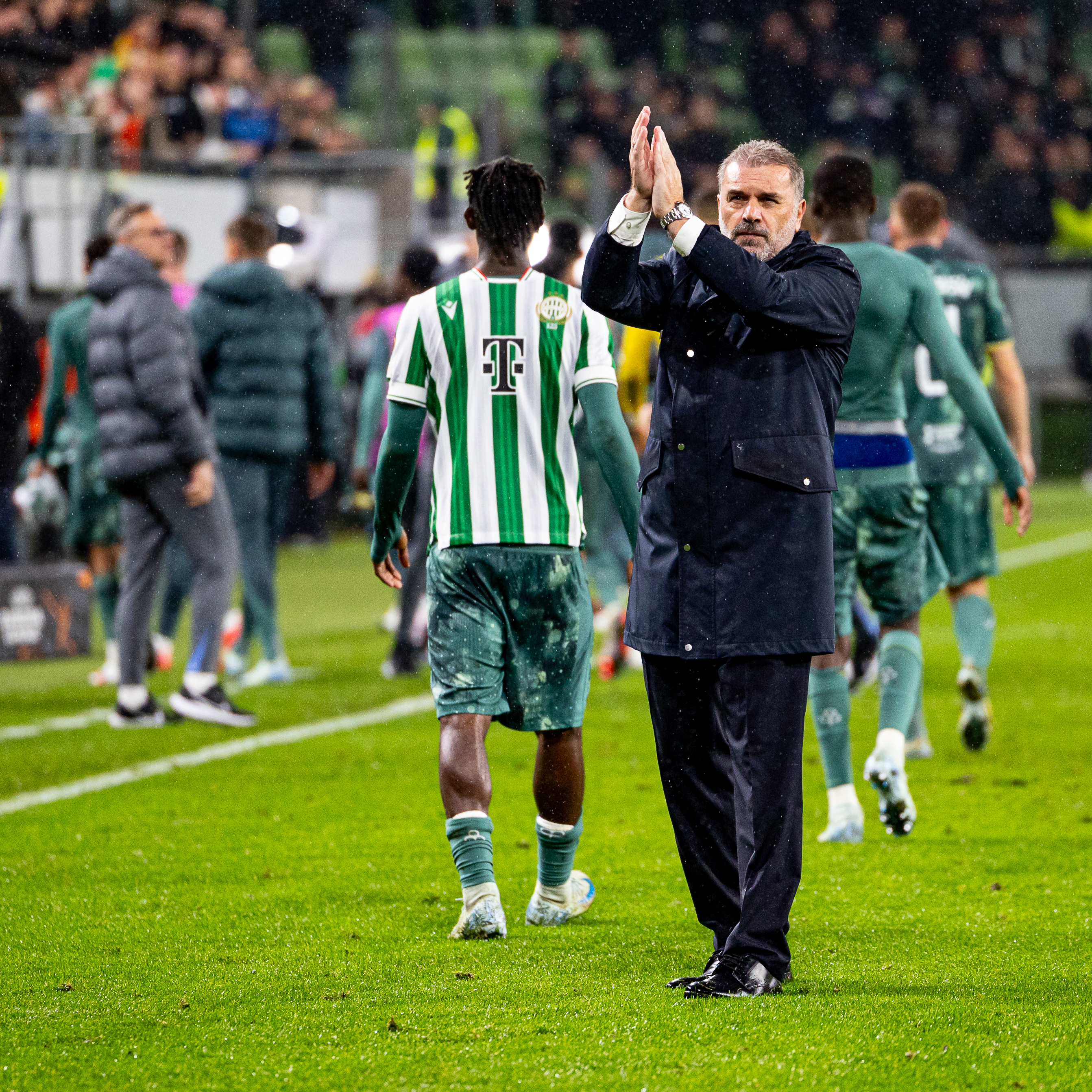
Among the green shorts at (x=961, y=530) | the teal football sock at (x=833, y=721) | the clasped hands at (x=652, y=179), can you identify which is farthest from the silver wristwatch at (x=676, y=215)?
the green shorts at (x=961, y=530)

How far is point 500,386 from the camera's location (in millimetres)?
5047

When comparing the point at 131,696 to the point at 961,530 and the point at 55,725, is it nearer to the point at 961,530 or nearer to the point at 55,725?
the point at 55,725

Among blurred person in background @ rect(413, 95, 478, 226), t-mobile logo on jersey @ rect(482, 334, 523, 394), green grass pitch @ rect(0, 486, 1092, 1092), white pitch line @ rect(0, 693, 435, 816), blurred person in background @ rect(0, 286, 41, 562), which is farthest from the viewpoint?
blurred person in background @ rect(413, 95, 478, 226)

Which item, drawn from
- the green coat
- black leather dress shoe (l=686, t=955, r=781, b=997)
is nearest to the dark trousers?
black leather dress shoe (l=686, t=955, r=781, b=997)

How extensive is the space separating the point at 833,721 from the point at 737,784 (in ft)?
6.36

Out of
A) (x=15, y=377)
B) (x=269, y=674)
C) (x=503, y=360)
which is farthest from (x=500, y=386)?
(x=15, y=377)

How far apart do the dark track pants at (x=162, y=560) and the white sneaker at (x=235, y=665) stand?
1.55 m

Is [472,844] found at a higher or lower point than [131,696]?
higher

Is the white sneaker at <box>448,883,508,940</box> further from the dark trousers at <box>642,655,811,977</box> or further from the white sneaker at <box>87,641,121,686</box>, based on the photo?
the white sneaker at <box>87,641,121,686</box>

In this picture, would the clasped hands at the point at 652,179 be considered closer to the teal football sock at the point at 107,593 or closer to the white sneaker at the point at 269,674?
the white sneaker at the point at 269,674

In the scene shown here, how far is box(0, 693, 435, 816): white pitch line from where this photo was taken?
7.30 meters

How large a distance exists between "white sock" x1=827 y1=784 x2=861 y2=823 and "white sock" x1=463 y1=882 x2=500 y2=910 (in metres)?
1.65

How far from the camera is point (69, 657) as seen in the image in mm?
11562

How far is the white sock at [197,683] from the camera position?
8883mm
